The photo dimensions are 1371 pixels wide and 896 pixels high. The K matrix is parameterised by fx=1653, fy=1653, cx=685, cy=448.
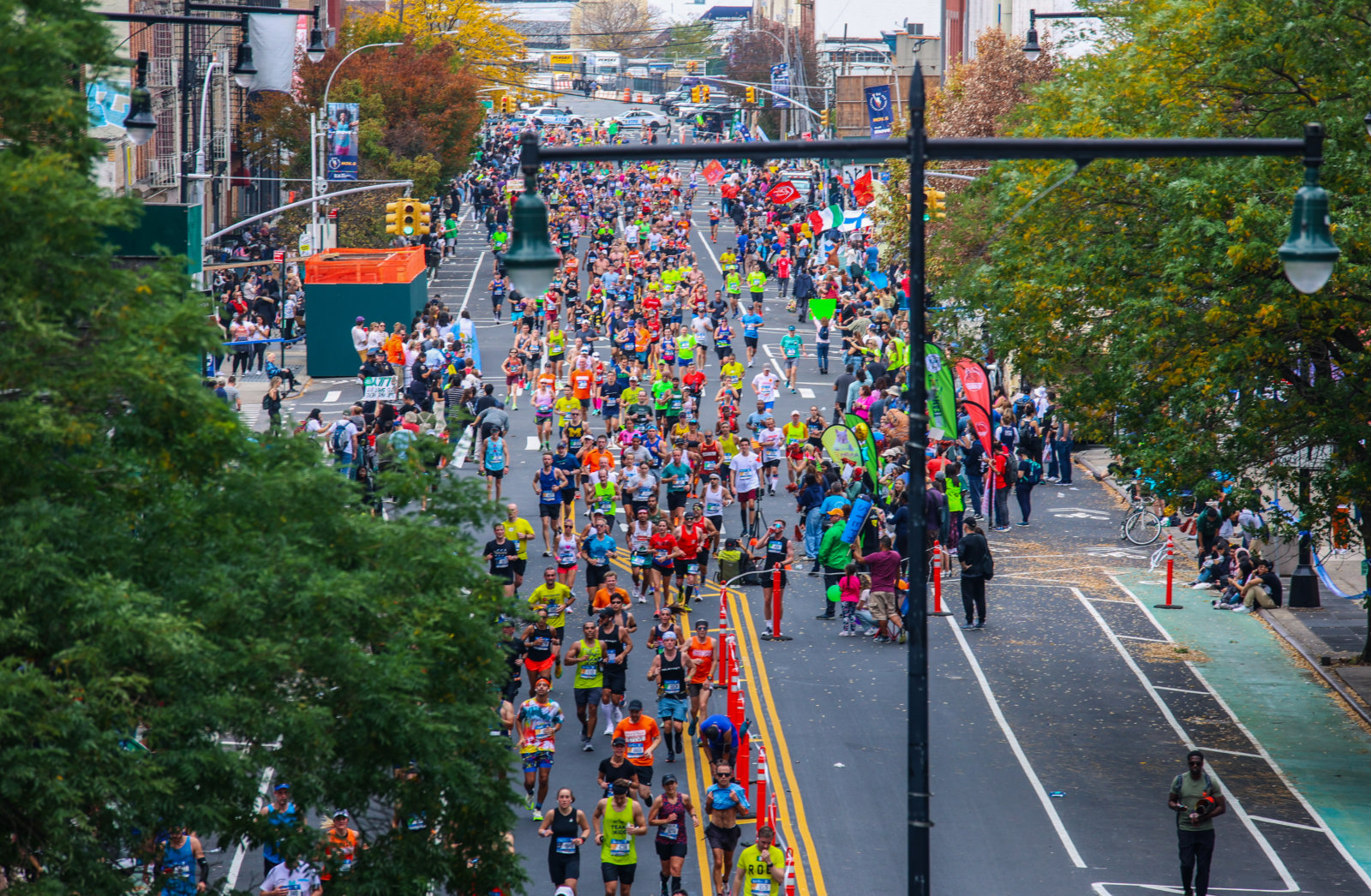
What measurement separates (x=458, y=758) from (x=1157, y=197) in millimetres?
12038

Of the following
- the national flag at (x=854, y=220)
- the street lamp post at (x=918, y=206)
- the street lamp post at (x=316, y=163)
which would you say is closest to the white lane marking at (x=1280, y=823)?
the street lamp post at (x=918, y=206)

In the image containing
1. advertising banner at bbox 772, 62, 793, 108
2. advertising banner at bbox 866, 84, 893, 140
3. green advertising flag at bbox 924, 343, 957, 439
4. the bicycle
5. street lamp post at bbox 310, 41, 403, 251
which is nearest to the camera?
green advertising flag at bbox 924, 343, 957, 439

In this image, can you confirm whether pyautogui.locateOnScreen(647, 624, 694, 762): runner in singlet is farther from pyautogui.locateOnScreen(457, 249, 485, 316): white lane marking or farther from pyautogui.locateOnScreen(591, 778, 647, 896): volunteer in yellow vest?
pyautogui.locateOnScreen(457, 249, 485, 316): white lane marking

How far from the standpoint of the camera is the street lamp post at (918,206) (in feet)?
26.2

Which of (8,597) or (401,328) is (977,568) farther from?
(401,328)

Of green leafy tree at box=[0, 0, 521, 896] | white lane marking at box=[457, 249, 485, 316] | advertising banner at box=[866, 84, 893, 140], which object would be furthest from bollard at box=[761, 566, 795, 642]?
advertising banner at box=[866, 84, 893, 140]

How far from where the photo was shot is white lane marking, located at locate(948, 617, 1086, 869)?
17.1m

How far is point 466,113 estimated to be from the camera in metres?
64.1

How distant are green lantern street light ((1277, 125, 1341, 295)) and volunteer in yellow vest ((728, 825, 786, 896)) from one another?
7866mm

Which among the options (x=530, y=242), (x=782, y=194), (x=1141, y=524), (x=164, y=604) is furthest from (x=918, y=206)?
(x=782, y=194)

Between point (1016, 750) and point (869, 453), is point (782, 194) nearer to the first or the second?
point (869, 453)

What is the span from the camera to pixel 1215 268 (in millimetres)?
18047

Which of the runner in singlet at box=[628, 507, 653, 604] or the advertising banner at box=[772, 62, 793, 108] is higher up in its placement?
the advertising banner at box=[772, 62, 793, 108]

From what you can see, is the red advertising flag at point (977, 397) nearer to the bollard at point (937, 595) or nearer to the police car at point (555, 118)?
the bollard at point (937, 595)
